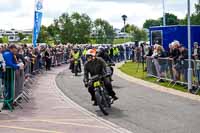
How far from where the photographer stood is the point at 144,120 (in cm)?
1352

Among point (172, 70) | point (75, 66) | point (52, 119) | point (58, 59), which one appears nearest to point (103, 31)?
point (58, 59)

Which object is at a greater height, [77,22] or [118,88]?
[77,22]

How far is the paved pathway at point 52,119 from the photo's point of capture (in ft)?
40.5

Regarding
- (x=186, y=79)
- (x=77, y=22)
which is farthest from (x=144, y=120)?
(x=77, y=22)

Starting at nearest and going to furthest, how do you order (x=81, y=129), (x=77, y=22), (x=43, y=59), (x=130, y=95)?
(x=81, y=129)
(x=130, y=95)
(x=43, y=59)
(x=77, y=22)

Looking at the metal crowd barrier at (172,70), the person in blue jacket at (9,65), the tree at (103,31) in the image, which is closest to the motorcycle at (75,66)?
the metal crowd barrier at (172,70)

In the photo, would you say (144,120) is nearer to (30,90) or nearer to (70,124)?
(70,124)

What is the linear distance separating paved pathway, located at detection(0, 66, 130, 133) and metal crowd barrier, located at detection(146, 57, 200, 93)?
4.87 metres

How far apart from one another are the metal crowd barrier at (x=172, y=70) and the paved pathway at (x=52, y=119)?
16.0 ft

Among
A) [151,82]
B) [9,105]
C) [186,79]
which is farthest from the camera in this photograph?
[151,82]

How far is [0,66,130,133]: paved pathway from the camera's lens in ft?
40.5

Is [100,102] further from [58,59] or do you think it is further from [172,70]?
[58,59]

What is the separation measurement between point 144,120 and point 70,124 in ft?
5.93

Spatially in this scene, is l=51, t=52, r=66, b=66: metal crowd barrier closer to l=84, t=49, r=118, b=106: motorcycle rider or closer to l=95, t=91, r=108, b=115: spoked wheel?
l=84, t=49, r=118, b=106: motorcycle rider
